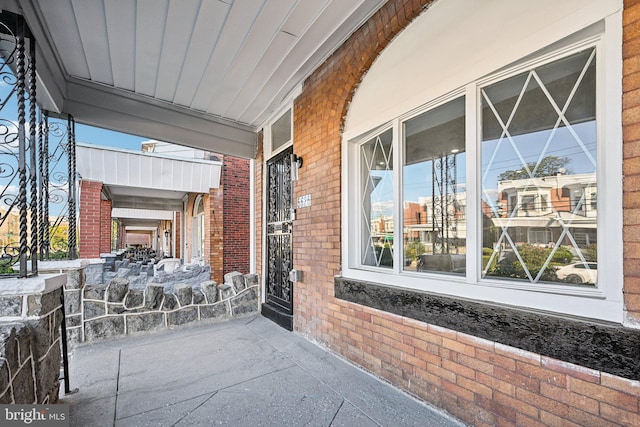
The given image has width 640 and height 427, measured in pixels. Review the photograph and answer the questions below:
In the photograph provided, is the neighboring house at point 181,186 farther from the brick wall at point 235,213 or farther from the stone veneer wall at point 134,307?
the stone veneer wall at point 134,307

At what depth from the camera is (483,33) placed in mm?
1951

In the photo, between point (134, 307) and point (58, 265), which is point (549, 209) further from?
point (134, 307)

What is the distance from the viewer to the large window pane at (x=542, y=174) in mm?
1597

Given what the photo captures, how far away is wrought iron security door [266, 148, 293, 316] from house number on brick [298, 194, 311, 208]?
301mm

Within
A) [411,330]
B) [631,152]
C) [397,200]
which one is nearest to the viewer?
[631,152]

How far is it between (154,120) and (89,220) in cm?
484

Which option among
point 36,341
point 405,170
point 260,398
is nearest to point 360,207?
point 405,170

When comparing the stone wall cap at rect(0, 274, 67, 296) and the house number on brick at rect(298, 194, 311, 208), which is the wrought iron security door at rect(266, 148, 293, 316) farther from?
the stone wall cap at rect(0, 274, 67, 296)

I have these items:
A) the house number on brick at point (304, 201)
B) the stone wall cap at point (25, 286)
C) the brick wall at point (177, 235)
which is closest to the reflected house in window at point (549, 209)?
the house number on brick at point (304, 201)

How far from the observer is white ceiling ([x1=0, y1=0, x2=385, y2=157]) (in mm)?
2613

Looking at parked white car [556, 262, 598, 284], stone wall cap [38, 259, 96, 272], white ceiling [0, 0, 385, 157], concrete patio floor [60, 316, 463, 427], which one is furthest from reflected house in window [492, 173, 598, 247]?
stone wall cap [38, 259, 96, 272]

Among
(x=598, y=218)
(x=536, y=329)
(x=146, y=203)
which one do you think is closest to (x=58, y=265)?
(x=536, y=329)

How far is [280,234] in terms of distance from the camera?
4535mm

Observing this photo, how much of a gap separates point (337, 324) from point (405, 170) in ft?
5.56
